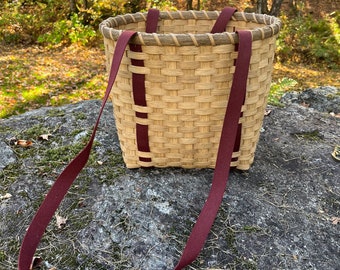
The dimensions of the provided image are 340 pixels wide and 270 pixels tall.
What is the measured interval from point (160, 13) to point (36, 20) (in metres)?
5.70

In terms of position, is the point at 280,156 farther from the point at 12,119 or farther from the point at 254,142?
the point at 12,119

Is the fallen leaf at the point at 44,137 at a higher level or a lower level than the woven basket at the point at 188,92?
lower

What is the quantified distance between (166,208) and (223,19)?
1145mm

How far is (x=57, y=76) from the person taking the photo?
18.0ft

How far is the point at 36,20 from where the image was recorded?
7117 millimetres

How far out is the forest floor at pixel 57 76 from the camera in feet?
15.8

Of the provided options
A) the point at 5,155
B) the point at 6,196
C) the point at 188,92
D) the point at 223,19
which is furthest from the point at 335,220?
the point at 5,155

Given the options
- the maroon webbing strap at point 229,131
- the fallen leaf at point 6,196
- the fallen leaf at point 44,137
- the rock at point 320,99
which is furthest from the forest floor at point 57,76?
the maroon webbing strap at point 229,131

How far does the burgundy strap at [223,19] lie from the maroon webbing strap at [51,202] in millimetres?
738

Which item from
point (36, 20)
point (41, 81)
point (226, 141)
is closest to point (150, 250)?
point (226, 141)

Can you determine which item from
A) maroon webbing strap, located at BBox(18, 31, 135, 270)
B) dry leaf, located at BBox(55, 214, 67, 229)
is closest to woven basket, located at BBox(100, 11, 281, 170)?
maroon webbing strap, located at BBox(18, 31, 135, 270)

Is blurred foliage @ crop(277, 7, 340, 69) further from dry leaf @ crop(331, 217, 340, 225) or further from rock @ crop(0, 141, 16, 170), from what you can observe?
rock @ crop(0, 141, 16, 170)

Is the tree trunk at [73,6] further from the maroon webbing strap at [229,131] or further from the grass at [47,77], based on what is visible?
the maroon webbing strap at [229,131]

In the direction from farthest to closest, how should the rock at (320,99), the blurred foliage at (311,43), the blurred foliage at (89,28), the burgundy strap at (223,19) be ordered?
the blurred foliage at (311,43) < the blurred foliage at (89,28) < the rock at (320,99) < the burgundy strap at (223,19)
